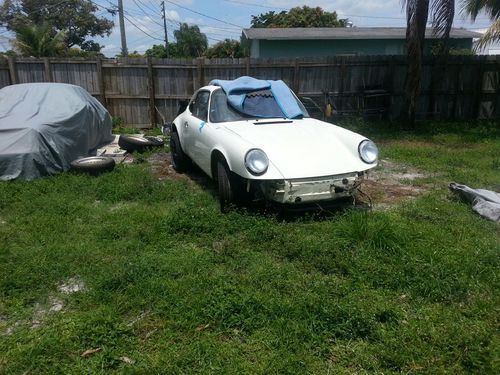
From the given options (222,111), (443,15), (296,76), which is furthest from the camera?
(296,76)

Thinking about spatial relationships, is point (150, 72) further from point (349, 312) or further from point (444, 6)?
point (349, 312)

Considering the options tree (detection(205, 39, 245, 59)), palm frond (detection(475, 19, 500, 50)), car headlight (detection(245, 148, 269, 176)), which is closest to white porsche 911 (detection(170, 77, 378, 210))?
car headlight (detection(245, 148, 269, 176))

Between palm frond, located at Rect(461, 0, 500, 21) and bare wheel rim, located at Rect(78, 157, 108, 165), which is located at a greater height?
palm frond, located at Rect(461, 0, 500, 21)

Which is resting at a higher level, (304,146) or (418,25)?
(418,25)

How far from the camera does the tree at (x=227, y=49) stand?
32.4m

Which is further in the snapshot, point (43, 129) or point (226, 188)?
point (43, 129)

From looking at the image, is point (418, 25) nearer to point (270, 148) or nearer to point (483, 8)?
point (483, 8)

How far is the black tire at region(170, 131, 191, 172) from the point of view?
7332 millimetres

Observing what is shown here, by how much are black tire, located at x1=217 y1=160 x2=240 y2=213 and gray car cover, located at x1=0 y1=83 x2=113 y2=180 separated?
339cm

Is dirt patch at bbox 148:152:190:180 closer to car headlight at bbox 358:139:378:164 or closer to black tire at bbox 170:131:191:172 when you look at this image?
black tire at bbox 170:131:191:172

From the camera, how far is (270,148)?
193 inches

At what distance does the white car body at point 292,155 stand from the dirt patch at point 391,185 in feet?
3.18

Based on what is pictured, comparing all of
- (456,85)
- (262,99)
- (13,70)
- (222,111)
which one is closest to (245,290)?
(222,111)

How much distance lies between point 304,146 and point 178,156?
295 cm
